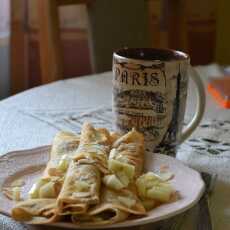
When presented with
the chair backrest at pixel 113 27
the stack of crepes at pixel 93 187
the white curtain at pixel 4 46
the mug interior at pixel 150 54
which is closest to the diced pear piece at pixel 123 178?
the stack of crepes at pixel 93 187

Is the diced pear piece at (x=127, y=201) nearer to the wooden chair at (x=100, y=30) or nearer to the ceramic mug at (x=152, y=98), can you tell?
the ceramic mug at (x=152, y=98)

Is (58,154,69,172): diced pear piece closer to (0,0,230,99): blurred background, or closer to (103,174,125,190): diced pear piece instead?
(103,174,125,190): diced pear piece

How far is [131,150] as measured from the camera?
70 cm

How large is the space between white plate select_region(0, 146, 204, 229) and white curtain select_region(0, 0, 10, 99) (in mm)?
1382

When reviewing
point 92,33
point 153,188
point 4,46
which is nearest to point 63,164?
point 153,188

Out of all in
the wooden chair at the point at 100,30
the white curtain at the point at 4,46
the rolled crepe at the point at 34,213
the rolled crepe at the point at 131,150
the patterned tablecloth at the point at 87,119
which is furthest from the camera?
the white curtain at the point at 4,46

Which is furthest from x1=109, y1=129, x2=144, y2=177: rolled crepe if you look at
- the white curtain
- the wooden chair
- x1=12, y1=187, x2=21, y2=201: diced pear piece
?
the white curtain

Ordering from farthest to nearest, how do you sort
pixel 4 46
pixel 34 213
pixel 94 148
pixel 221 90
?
pixel 4 46 < pixel 221 90 < pixel 94 148 < pixel 34 213

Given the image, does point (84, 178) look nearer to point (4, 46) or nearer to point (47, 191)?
point (47, 191)

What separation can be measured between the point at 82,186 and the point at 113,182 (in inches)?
1.5

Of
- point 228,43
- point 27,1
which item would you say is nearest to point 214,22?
point 228,43

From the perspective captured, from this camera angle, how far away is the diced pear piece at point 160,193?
1.98 feet

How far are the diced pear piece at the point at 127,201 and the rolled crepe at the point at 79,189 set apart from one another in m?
0.03

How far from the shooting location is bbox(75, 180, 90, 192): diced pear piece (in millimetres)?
569
